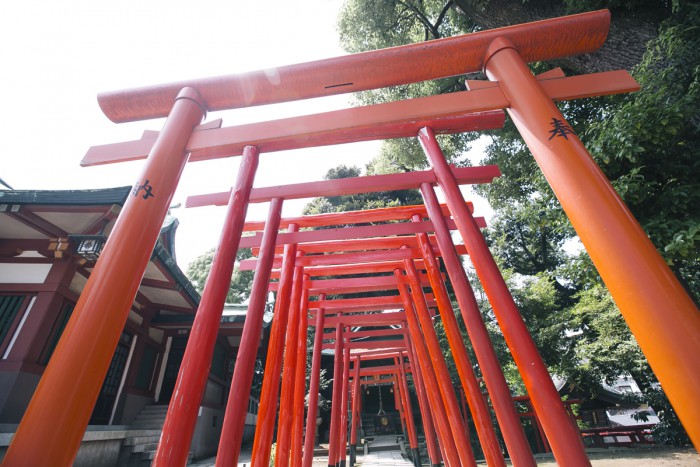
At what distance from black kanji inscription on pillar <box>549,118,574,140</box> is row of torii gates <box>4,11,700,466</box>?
1 cm

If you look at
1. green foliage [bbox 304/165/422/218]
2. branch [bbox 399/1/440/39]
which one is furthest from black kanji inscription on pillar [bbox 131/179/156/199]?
green foliage [bbox 304/165/422/218]

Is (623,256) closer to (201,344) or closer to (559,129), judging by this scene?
(559,129)

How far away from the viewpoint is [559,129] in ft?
7.02

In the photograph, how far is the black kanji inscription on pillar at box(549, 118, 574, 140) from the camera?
6.94ft

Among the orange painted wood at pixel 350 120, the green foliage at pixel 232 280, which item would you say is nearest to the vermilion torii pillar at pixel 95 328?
the orange painted wood at pixel 350 120

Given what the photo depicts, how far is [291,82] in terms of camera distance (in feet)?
Result: 9.28

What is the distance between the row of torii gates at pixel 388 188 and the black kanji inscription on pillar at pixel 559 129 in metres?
0.01

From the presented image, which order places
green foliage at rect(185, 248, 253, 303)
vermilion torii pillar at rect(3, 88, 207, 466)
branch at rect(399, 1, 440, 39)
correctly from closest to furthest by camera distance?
vermilion torii pillar at rect(3, 88, 207, 466) → branch at rect(399, 1, 440, 39) → green foliage at rect(185, 248, 253, 303)

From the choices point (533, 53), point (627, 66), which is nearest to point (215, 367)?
point (533, 53)

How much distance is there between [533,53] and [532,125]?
921 mm

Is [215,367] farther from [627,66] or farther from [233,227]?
[627,66]

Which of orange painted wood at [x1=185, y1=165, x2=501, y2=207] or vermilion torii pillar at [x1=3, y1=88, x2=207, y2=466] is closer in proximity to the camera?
vermilion torii pillar at [x1=3, y1=88, x2=207, y2=466]

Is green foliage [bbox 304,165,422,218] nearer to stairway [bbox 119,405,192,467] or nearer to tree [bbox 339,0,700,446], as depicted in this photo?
tree [bbox 339,0,700,446]

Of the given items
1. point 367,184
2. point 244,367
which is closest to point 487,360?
point 244,367
